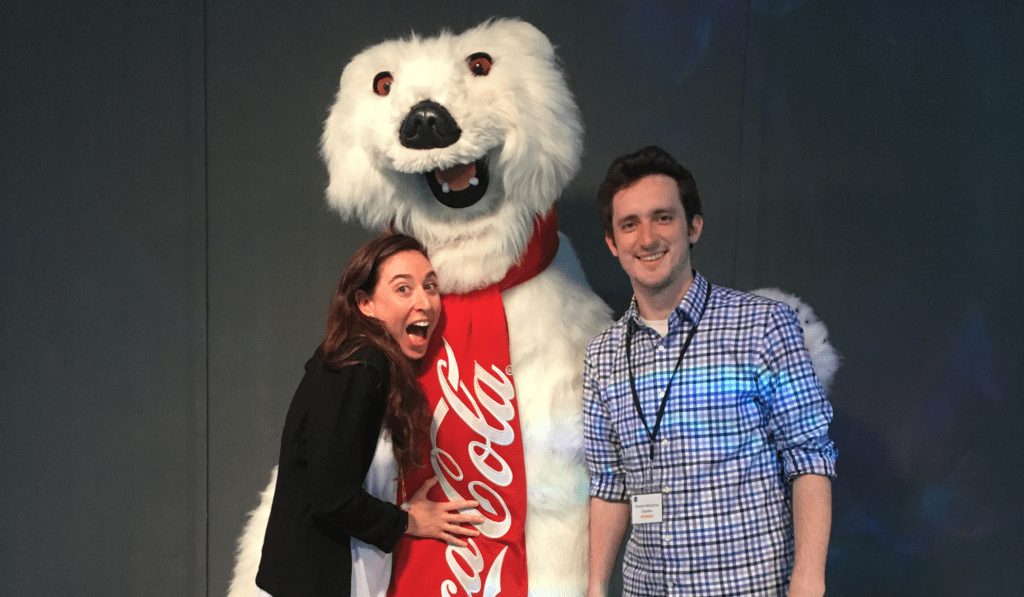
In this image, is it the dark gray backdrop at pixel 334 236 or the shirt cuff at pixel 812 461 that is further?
the dark gray backdrop at pixel 334 236

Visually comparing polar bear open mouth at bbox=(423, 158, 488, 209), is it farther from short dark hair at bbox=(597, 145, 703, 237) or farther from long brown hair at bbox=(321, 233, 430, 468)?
short dark hair at bbox=(597, 145, 703, 237)

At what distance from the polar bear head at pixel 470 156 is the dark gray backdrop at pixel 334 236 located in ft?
1.73

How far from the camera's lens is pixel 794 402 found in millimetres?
1638

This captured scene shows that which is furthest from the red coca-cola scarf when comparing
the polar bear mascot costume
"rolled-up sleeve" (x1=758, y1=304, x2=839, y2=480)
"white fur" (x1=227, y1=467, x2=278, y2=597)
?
"rolled-up sleeve" (x1=758, y1=304, x2=839, y2=480)

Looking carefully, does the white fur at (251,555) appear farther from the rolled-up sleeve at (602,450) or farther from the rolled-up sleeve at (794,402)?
the rolled-up sleeve at (794,402)

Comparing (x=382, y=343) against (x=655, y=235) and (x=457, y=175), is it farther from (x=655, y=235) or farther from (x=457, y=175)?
(x=655, y=235)

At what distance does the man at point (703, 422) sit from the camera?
1.64m

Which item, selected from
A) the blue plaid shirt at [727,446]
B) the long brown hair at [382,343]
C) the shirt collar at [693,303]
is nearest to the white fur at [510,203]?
the long brown hair at [382,343]

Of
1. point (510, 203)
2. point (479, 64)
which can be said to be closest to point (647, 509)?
point (510, 203)

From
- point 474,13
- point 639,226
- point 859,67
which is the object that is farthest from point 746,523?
point 474,13

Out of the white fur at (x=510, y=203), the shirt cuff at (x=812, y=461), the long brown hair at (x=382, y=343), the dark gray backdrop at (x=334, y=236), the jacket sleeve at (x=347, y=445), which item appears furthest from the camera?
the dark gray backdrop at (x=334, y=236)

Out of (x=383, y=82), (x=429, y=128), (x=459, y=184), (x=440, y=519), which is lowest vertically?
(x=440, y=519)

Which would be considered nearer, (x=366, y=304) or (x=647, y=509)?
(x=647, y=509)

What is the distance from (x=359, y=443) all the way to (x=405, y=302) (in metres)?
0.34
